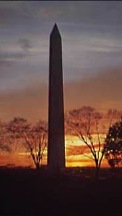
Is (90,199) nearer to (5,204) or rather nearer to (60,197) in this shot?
(60,197)

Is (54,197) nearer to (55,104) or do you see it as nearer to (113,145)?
(55,104)

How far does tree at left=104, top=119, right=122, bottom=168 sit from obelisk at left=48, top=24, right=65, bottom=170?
32.4ft

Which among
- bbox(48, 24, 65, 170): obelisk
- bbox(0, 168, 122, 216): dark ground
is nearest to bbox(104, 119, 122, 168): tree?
bbox(48, 24, 65, 170): obelisk

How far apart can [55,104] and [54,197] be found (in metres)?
11.1

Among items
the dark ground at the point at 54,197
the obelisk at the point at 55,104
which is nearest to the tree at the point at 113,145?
the obelisk at the point at 55,104

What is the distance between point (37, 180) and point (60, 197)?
1810 millimetres

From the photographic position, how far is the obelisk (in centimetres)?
2652

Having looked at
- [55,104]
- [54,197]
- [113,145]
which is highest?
[55,104]

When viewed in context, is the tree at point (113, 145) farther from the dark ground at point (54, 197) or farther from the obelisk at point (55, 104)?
the dark ground at point (54, 197)

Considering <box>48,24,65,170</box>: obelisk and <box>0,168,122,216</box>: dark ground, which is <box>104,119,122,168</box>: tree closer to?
<box>48,24,65,170</box>: obelisk

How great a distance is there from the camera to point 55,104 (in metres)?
26.5

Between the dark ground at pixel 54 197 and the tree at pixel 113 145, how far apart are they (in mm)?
18219

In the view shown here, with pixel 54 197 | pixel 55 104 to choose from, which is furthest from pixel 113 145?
pixel 54 197

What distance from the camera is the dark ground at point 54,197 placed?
15.1 metres
